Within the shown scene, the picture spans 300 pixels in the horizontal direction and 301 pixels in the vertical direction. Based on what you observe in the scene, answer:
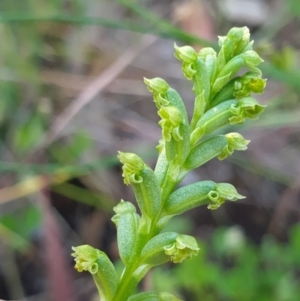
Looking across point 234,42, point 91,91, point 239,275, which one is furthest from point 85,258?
point 91,91

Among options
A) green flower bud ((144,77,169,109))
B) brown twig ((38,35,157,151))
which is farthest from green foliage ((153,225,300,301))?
green flower bud ((144,77,169,109))

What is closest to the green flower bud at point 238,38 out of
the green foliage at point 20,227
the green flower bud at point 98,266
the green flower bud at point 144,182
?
the green flower bud at point 144,182

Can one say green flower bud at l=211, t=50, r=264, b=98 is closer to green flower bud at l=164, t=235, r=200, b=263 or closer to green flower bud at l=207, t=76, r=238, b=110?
green flower bud at l=207, t=76, r=238, b=110

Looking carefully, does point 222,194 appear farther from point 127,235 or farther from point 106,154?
point 106,154

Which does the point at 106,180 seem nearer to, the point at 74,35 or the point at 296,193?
the point at 74,35

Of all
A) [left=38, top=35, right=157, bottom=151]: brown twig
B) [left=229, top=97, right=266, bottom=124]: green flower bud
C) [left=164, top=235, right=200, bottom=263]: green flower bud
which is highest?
[left=38, top=35, right=157, bottom=151]: brown twig

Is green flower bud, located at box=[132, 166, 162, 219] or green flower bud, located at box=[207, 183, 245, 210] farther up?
green flower bud, located at box=[132, 166, 162, 219]

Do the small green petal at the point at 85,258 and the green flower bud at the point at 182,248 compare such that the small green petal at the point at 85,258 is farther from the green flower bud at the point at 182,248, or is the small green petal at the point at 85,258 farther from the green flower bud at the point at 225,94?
the green flower bud at the point at 225,94
